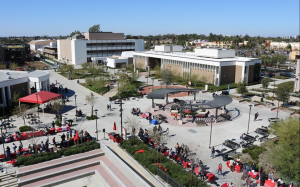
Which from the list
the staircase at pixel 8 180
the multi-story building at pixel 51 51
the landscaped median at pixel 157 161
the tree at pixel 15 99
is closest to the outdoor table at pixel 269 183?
the landscaped median at pixel 157 161

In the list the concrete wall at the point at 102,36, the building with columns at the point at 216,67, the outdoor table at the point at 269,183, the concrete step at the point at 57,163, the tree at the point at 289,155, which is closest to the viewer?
the tree at the point at 289,155

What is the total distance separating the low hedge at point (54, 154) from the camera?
2045cm

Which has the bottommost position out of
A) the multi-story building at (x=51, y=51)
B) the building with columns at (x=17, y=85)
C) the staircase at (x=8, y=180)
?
the staircase at (x=8, y=180)

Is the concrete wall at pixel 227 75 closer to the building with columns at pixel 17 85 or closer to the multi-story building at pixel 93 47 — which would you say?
the building with columns at pixel 17 85

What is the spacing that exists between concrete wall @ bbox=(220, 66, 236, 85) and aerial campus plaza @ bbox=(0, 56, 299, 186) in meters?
15.8

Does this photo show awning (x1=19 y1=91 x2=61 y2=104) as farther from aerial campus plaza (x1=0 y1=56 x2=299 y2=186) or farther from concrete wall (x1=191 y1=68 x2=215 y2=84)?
concrete wall (x1=191 y1=68 x2=215 y2=84)

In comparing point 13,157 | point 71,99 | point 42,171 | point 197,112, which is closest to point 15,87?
point 71,99

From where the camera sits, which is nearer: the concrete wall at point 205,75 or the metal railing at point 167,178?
the metal railing at point 167,178

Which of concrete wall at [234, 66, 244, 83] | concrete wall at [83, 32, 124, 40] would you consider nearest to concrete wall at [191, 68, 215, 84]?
concrete wall at [234, 66, 244, 83]

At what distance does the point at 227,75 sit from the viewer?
52.8 m

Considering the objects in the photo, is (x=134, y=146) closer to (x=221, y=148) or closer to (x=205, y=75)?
(x=221, y=148)

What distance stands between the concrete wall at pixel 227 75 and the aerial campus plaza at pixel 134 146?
51.7 feet

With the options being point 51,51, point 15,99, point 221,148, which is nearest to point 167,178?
point 221,148

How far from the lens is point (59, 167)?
2055cm
